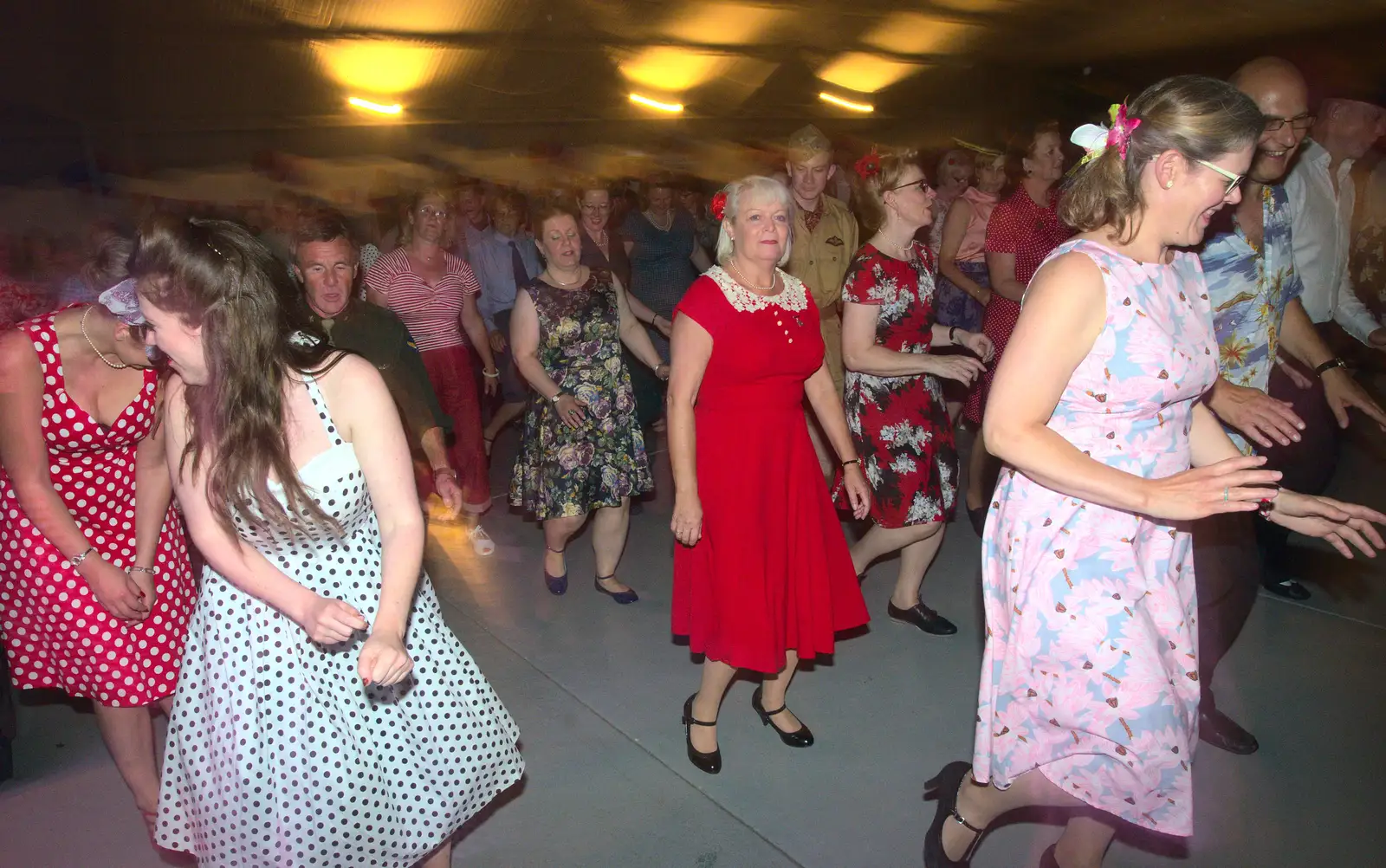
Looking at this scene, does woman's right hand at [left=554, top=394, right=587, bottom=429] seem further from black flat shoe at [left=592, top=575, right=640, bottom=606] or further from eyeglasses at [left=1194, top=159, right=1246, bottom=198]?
eyeglasses at [left=1194, top=159, right=1246, bottom=198]

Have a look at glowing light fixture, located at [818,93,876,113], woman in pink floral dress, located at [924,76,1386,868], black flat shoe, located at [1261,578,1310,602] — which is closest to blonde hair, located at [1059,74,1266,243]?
woman in pink floral dress, located at [924,76,1386,868]

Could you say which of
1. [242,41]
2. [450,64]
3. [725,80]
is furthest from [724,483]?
[725,80]

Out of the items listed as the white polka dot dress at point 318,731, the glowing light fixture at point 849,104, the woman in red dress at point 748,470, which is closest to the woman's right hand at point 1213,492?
the woman in red dress at point 748,470

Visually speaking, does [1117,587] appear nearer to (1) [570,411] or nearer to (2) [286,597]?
(2) [286,597]

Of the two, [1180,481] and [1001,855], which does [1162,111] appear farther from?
[1001,855]

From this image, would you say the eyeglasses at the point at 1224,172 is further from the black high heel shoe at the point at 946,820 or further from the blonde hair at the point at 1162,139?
the black high heel shoe at the point at 946,820

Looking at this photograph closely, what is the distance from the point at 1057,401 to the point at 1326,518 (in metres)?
0.64

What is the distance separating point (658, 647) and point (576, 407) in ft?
3.33

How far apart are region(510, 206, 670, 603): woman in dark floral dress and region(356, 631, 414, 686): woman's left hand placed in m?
2.08

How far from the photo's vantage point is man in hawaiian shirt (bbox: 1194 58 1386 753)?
2281 mm

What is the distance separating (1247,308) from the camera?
241 cm

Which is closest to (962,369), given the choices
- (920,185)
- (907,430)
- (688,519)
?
(907,430)

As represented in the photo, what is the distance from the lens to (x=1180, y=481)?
4.94ft

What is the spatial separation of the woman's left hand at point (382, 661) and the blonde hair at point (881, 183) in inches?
90.0
